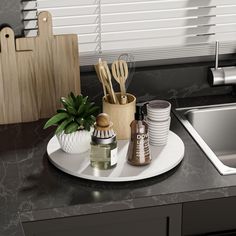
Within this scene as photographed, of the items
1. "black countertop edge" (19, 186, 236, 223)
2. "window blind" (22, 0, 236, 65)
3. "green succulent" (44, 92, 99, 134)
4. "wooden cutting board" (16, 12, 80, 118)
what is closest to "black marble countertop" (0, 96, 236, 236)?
"black countertop edge" (19, 186, 236, 223)

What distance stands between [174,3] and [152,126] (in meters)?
0.58

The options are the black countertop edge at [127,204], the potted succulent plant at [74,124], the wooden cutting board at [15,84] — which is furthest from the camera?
the wooden cutting board at [15,84]

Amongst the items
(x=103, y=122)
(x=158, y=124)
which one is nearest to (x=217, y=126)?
(x=158, y=124)

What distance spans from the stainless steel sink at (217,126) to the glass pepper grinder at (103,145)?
0.49m

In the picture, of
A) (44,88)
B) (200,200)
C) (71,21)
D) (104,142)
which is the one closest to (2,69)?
(44,88)

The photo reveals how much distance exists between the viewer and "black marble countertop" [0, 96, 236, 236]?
1.77m

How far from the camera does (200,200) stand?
185 centimetres

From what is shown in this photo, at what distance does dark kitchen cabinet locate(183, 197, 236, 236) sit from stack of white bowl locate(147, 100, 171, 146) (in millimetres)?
287

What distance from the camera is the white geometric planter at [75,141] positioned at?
77.9 inches

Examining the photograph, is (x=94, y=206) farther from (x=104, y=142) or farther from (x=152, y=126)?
(x=152, y=126)

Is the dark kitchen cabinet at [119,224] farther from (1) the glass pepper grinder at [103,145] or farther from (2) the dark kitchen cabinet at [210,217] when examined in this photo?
(1) the glass pepper grinder at [103,145]

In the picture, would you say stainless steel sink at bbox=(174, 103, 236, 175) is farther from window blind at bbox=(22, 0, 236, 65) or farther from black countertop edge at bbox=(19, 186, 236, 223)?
black countertop edge at bbox=(19, 186, 236, 223)

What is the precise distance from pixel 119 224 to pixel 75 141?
0.30 meters

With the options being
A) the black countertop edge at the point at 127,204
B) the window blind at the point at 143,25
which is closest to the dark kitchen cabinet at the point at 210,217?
the black countertop edge at the point at 127,204
